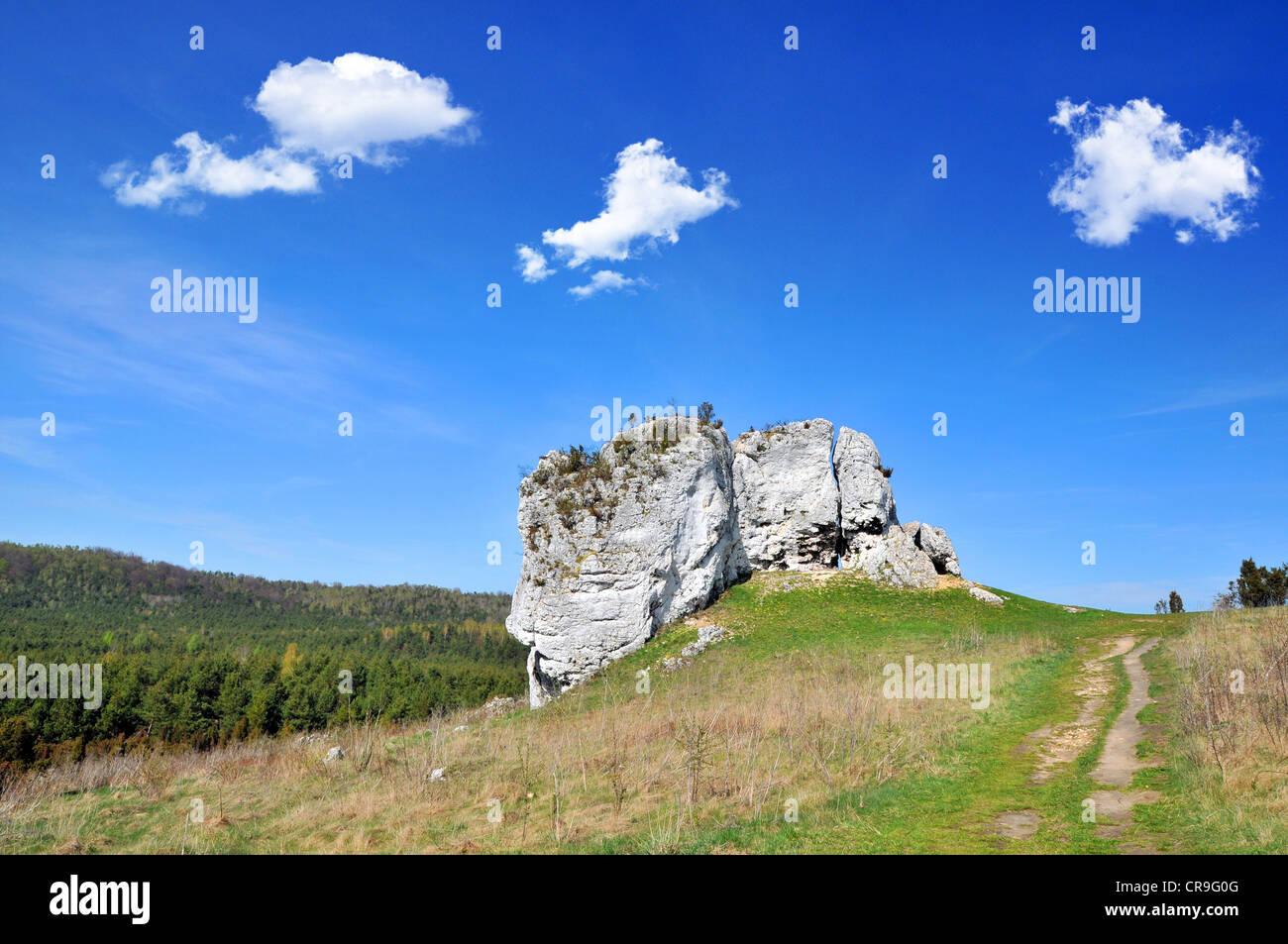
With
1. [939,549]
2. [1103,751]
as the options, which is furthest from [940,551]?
[1103,751]

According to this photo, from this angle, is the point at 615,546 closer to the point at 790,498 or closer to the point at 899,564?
the point at 790,498

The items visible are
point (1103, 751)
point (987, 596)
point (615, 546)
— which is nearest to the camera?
point (1103, 751)

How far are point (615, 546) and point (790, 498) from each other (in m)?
13.4

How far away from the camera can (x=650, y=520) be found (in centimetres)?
3030

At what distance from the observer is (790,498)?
3928 cm

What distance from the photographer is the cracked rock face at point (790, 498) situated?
38.7 m

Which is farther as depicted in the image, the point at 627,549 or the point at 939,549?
the point at 939,549

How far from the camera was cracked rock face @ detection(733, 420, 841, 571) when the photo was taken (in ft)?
127

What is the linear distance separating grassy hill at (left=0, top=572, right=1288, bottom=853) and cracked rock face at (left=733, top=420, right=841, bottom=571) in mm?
15398

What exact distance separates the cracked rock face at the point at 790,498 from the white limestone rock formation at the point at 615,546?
6.62 meters

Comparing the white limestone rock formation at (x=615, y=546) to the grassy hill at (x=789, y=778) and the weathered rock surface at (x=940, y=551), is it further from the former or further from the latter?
the weathered rock surface at (x=940, y=551)

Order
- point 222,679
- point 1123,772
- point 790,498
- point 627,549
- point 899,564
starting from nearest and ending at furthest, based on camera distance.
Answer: point 1123,772 → point 627,549 → point 899,564 → point 790,498 → point 222,679
